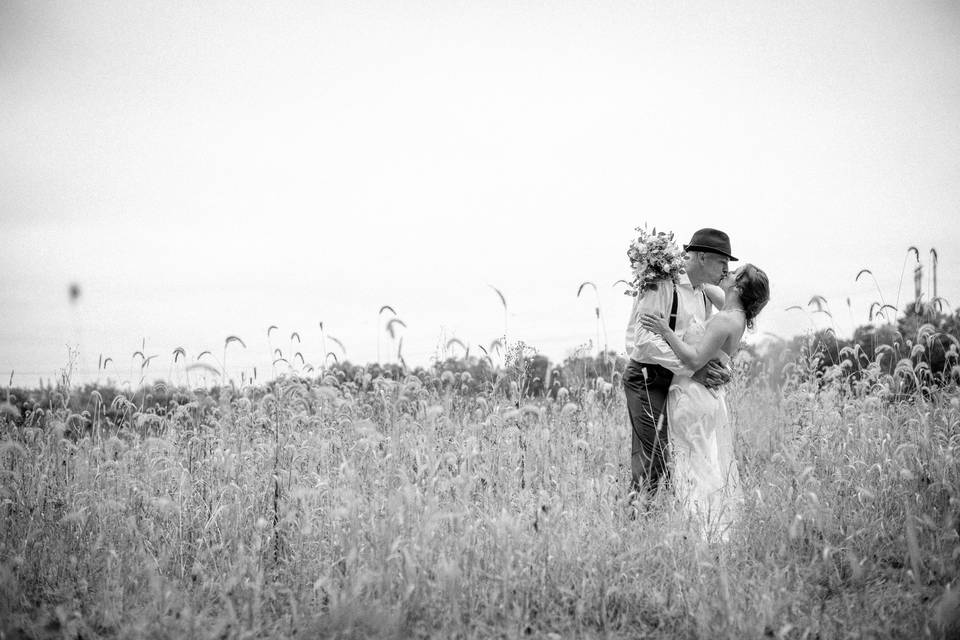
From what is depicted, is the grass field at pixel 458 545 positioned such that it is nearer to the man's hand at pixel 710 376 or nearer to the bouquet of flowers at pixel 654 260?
the man's hand at pixel 710 376

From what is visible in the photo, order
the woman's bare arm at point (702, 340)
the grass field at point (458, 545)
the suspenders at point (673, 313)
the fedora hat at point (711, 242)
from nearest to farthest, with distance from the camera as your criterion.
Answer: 1. the grass field at point (458, 545)
2. the woman's bare arm at point (702, 340)
3. the suspenders at point (673, 313)
4. the fedora hat at point (711, 242)

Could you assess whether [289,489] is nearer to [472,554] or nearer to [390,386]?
[390,386]

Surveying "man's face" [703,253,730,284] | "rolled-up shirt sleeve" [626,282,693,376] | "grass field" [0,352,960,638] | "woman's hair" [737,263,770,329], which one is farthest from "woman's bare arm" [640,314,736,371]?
"grass field" [0,352,960,638]

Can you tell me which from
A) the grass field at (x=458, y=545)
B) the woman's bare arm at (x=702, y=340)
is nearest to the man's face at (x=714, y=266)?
the woman's bare arm at (x=702, y=340)

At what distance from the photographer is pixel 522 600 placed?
12.0ft

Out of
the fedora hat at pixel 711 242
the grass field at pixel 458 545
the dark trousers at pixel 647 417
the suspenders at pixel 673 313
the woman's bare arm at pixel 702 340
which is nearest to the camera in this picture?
the grass field at pixel 458 545

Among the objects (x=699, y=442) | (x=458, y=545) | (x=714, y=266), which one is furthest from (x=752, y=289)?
(x=458, y=545)

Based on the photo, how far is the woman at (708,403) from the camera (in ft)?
16.6

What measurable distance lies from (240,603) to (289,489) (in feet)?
4.16

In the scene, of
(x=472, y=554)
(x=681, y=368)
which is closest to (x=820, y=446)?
(x=681, y=368)

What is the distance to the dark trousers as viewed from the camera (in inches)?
209

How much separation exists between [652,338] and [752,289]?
3.01 ft

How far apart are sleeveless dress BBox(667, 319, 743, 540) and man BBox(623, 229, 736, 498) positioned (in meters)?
0.09

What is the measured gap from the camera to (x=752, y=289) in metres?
5.20
